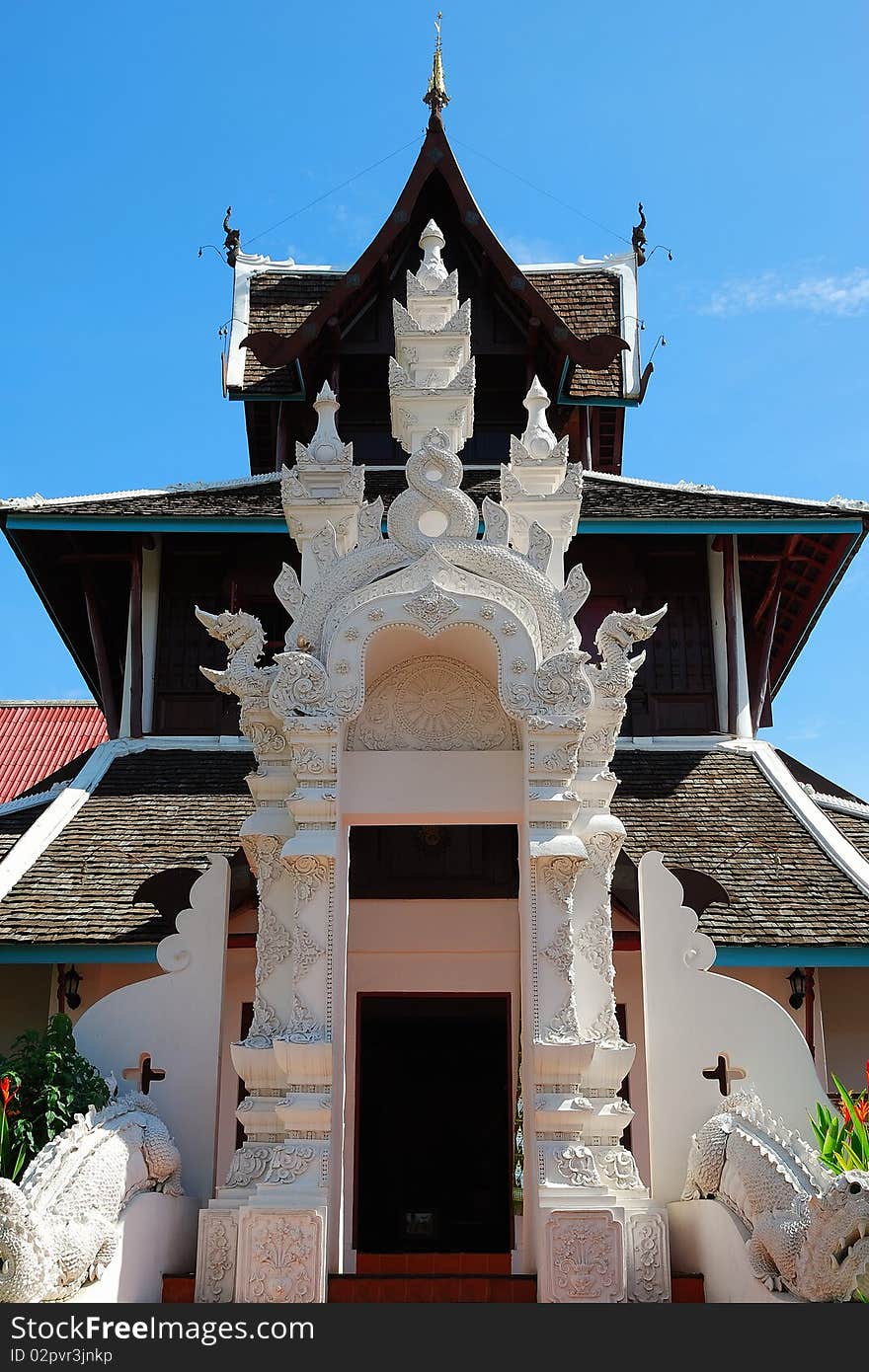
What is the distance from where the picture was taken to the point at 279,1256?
21.3ft

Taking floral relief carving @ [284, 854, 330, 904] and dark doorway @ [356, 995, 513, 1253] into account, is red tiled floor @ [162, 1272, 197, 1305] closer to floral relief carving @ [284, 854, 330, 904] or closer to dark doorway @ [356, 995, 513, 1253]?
floral relief carving @ [284, 854, 330, 904]

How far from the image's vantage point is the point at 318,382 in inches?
553

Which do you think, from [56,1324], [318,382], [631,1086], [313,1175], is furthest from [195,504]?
[56,1324]

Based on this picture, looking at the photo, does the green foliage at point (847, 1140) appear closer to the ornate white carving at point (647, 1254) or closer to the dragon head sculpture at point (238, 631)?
the ornate white carving at point (647, 1254)

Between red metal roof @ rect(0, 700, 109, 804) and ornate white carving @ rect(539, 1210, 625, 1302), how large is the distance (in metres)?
19.3

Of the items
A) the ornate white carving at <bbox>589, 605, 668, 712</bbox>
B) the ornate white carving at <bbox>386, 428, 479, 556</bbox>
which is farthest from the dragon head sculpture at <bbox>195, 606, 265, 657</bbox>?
the ornate white carving at <bbox>589, 605, 668, 712</bbox>

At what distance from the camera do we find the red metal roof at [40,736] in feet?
82.0

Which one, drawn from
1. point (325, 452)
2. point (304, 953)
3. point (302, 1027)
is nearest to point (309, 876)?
point (304, 953)

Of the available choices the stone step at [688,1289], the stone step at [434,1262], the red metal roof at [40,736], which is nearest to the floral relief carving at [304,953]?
the stone step at [434,1262]

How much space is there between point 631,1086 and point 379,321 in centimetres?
784

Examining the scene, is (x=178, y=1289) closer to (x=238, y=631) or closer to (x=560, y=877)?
(x=560, y=877)

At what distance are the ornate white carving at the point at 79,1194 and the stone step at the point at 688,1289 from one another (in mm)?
2599

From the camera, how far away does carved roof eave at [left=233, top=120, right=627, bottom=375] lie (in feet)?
43.5

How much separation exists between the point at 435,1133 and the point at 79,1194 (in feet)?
32.6
